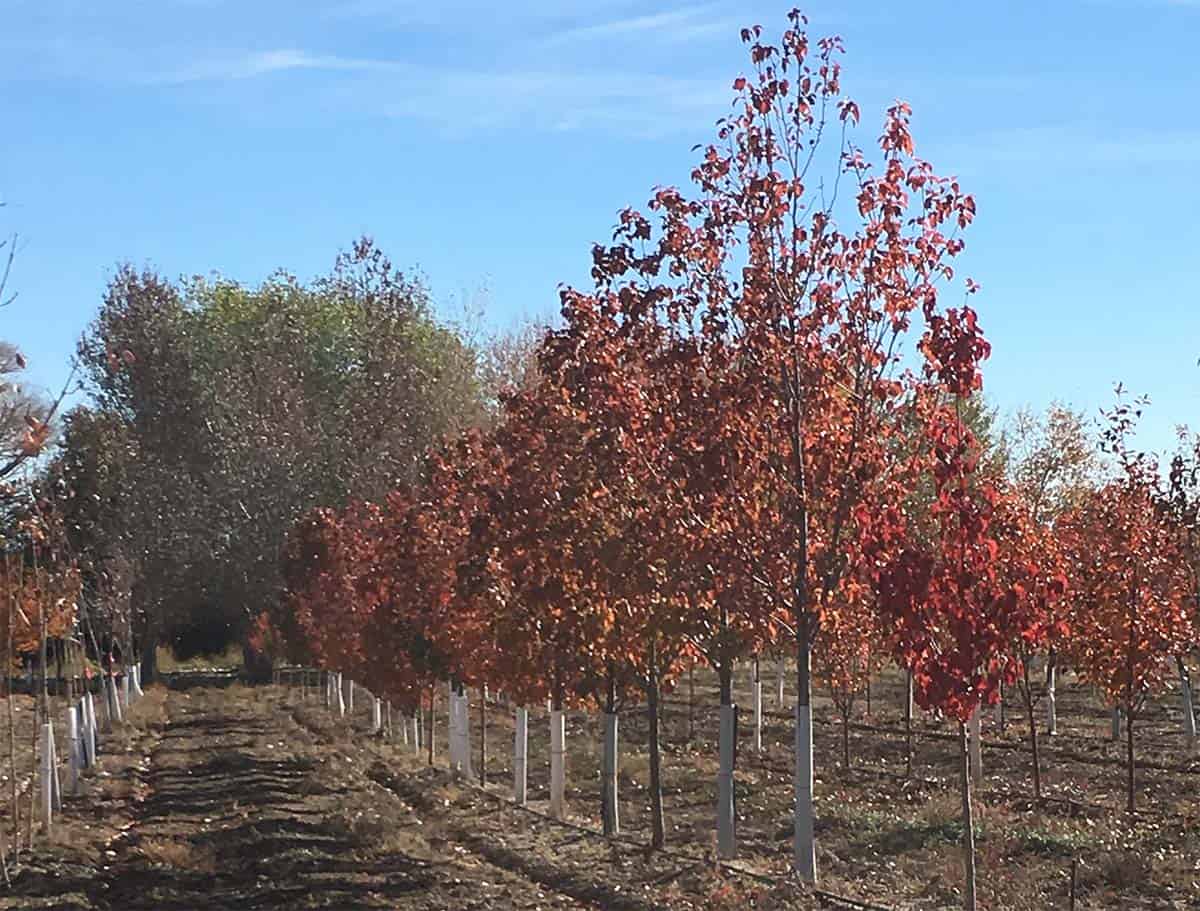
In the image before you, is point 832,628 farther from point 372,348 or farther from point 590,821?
point 372,348

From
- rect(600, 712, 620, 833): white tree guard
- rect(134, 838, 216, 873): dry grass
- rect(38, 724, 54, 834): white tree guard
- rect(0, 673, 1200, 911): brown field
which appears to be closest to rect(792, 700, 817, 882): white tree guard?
rect(0, 673, 1200, 911): brown field

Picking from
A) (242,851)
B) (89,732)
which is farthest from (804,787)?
(89,732)

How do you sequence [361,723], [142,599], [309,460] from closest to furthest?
[361,723] → [309,460] → [142,599]

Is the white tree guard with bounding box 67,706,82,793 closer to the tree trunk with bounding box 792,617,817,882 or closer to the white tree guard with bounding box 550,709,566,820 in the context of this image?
the white tree guard with bounding box 550,709,566,820

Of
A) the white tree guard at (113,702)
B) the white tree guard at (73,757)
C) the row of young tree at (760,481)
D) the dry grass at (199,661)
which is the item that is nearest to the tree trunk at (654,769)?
the row of young tree at (760,481)

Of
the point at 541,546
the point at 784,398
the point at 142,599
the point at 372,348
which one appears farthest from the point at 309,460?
the point at 784,398

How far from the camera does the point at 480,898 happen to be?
18.2 metres

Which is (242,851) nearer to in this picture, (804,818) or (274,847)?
(274,847)

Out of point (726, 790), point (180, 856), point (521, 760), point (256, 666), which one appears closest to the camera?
point (726, 790)

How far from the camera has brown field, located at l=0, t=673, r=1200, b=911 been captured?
61.4 ft

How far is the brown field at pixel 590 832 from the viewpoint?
18719 mm

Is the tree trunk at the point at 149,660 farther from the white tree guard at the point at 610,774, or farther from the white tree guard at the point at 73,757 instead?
the white tree guard at the point at 610,774

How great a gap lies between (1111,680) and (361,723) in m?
29.8

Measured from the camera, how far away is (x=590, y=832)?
78.0 ft
